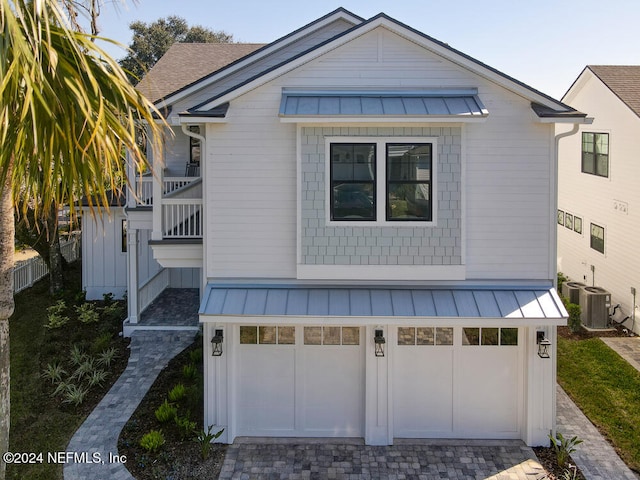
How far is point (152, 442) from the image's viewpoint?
1066 centimetres

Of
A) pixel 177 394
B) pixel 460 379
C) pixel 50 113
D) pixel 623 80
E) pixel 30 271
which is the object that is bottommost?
pixel 177 394

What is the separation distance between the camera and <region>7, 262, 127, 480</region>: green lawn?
1093 centimetres

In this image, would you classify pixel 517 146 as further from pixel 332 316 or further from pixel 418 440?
pixel 418 440

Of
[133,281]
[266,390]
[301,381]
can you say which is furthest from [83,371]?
[301,381]

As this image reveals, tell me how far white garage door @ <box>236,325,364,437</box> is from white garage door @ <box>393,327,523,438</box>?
2.68 ft

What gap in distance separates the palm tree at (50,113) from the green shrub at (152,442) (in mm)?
3343

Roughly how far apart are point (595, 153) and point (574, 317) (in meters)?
5.72

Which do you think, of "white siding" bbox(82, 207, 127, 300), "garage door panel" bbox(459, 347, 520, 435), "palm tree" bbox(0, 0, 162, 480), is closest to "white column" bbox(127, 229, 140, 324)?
"white siding" bbox(82, 207, 127, 300)

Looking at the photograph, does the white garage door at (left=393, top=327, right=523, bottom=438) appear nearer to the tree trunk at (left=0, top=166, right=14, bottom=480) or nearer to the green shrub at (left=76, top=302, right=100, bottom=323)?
the tree trunk at (left=0, top=166, right=14, bottom=480)

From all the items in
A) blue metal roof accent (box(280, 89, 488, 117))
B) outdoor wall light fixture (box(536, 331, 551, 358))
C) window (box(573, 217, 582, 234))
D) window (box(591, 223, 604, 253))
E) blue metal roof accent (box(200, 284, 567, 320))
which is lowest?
outdoor wall light fixture (box(536, 331, 551, 358))

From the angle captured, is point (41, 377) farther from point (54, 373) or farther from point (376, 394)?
point (376, 394)

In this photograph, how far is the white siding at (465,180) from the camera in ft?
36.8

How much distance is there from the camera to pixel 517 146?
36.8 feet

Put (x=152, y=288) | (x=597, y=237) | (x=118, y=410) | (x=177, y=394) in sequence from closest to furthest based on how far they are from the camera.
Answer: (x=118, y=410) < (x=177, y=394) < (x=152, y=288) < (x=597, y=237)
